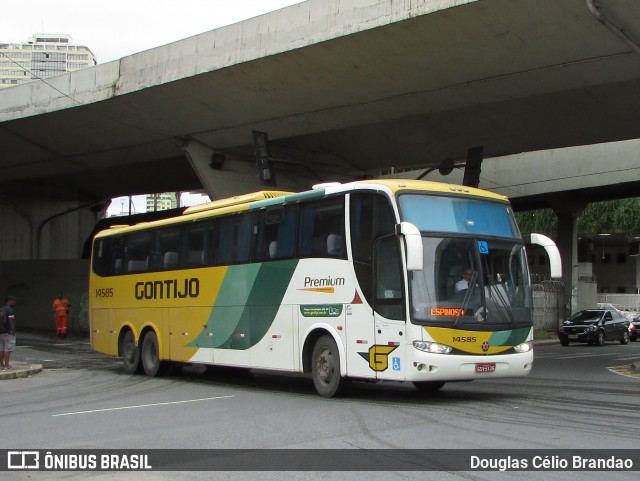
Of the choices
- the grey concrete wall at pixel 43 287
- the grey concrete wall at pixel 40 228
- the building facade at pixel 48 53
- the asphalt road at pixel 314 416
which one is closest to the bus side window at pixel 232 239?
the asphalt road at pixel 314 416

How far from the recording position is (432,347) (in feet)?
36.6

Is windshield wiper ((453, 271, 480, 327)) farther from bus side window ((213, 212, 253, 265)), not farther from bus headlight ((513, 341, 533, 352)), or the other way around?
bus side window ((213, 212, 253, 265))

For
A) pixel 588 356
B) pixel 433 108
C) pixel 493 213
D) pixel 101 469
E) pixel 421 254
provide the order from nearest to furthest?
pixel 101 469
pixel 421 254
pixel 493 213
pixel 433 108
pixel 588 356

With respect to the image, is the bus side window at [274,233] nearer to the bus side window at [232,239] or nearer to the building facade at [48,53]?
the bus side window at [232,239]

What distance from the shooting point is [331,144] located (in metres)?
29.1

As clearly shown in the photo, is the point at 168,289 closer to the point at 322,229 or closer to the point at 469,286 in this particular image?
the point at 322,229

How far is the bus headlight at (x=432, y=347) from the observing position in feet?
36.5

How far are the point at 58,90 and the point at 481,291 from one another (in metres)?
19.4

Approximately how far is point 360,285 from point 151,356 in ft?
25.6

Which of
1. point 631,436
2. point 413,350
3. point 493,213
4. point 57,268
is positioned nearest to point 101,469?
point 413,350

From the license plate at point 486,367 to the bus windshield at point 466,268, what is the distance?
1.77ft

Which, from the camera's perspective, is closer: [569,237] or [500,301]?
[500,301]

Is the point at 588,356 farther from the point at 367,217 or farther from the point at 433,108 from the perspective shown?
the point at 367,217

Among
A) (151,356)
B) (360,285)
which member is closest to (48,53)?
(151,356)
